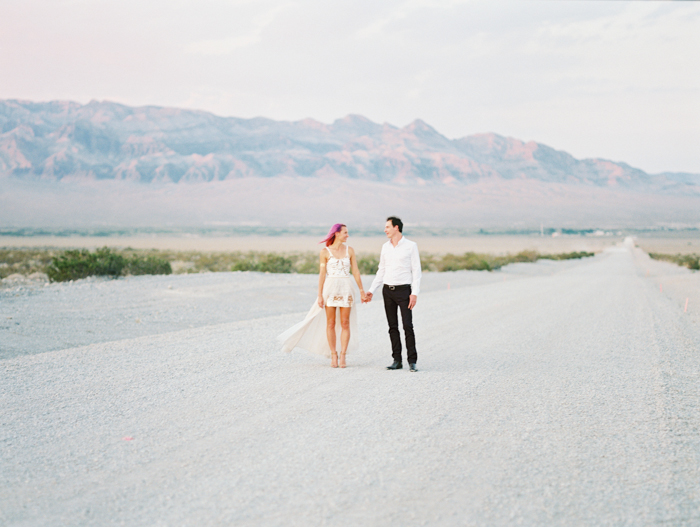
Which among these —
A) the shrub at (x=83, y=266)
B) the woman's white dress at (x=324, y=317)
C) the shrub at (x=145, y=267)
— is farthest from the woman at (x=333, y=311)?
the shrub at (x=145, y=267)

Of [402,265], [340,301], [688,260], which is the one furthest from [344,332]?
[688,260]

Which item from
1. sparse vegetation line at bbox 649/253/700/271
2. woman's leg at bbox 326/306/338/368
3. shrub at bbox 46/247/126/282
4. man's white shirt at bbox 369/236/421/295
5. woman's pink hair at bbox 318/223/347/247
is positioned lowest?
sparse vegetation line at bbox 649/253/700/271

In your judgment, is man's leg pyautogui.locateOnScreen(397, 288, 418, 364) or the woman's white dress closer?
man's leg pyautogui.locateOnScreen(397, 288, 418, 364)

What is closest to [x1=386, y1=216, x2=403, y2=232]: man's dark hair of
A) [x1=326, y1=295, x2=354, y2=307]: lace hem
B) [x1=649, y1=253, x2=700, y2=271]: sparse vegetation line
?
[x1=326, y1=295, x2=354, y2=307]: lace hem

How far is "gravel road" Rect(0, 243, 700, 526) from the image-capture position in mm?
3771

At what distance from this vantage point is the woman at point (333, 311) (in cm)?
786

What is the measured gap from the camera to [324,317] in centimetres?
819

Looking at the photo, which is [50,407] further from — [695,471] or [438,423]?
[695,471]

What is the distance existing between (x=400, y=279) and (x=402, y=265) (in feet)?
0.65

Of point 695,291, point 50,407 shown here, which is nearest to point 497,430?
point 50,407

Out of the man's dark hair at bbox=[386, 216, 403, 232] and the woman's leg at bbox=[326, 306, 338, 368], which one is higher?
the man's dark hair at bbox=[386, 216, 403, 232]

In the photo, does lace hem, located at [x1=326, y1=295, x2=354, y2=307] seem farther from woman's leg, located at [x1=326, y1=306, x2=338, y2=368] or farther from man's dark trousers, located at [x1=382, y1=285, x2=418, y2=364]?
man's dark trousers, located at [x1=382, y1=285, x2=418, y2=364]

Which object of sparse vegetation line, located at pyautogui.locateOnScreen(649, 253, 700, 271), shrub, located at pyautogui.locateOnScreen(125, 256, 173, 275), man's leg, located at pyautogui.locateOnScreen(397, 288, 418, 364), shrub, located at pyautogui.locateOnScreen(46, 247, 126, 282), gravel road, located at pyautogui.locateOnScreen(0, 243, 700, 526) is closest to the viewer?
gravel road, located at pyautogui.locateOnScreen(0, 243, 700, 526)

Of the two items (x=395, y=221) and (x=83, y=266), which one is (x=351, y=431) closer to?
(x=395, y=221)
